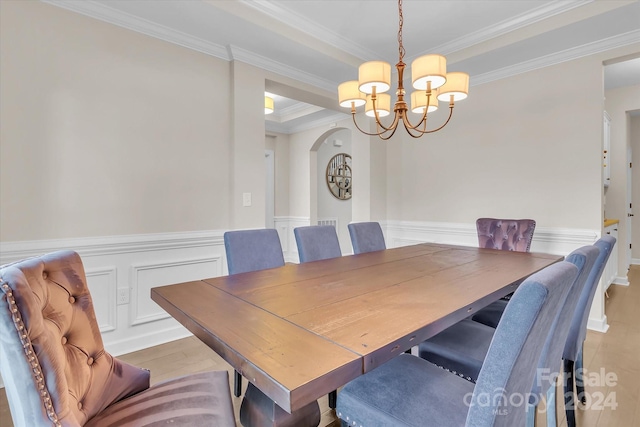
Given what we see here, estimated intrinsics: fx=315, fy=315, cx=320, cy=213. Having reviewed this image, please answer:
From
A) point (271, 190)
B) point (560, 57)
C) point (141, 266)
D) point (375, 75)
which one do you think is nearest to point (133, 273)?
point (141, 266)

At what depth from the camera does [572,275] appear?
0.86m

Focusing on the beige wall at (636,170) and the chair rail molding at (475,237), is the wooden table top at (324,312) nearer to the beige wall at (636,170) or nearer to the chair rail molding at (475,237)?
the chair rail molding at (475,237)

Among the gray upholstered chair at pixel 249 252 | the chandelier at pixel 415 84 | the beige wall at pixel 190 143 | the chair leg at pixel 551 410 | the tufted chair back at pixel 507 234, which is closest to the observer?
the chair leg at pixel 551 410

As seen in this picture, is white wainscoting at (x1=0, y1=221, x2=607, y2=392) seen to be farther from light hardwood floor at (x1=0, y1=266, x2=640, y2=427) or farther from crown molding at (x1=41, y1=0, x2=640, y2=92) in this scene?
crown molding at (x1=41, y1=0, x2=640, y2=92)

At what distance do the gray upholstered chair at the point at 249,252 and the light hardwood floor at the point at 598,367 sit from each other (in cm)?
48

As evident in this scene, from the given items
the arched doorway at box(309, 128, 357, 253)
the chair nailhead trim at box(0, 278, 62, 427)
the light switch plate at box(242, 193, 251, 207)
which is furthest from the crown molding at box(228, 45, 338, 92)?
the chair nailhead trim at box(0, 278, 62, 427)

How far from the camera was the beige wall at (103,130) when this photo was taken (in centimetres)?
199

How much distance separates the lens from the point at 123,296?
237cm

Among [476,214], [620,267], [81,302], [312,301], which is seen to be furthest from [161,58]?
Answer: [620,267]

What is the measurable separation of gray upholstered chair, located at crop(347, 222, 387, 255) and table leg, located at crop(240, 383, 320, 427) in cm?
134

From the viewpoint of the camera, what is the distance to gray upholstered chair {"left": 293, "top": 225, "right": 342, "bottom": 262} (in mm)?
2240

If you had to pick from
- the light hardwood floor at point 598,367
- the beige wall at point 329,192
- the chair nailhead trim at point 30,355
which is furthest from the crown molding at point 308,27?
the beige wall at point 329,192

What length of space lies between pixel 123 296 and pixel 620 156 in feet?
20.3

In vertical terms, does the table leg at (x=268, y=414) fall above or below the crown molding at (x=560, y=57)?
below
